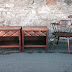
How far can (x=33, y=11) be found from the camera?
4.27 m

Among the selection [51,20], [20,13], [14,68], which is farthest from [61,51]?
[20,13]

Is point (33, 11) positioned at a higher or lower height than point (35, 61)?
higher

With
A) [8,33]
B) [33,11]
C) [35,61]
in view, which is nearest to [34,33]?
[8,33]

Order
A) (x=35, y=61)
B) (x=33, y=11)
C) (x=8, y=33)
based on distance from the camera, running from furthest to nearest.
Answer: (x=33, y=11), (x=8, y=33), (x=35, y=61)

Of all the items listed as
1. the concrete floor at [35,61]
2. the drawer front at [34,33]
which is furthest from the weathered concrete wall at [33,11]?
the concrete floor at [35,61]

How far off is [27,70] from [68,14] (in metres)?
2.75

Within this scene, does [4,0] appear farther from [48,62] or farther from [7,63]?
[48,62]

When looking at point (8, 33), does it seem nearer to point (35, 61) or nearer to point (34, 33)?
point (34, 33)

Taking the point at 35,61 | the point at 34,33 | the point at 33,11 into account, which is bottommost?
the point at 35,61

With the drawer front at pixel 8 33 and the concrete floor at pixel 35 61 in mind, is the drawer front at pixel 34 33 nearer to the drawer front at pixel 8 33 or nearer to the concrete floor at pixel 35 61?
the drawer front at pixel 8 33

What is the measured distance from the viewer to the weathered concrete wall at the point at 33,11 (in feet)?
13.8

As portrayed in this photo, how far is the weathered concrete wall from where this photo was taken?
13.8 ft

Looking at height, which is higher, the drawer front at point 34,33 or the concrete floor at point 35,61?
the drawer front at point 34,33

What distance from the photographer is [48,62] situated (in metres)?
2.82
